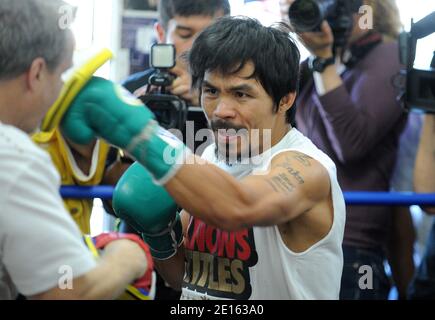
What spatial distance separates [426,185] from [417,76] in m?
0.35

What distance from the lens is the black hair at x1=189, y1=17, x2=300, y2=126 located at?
1.97 meters

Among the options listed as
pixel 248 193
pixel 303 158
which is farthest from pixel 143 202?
pixel 303 158

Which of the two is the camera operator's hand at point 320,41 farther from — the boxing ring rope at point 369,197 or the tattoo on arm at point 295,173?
the tattoo on arm at point 295,173

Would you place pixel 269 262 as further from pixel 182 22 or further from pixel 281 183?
pixel 182 22

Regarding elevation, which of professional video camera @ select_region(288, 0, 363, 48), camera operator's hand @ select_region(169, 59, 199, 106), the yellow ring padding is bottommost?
camera operator's hand @ select_region(169, 59, 199, 106)

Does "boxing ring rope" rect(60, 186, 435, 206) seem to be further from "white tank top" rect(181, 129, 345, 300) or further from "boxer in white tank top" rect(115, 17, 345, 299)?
"white tank top" rect(181, 129, 345, 300)

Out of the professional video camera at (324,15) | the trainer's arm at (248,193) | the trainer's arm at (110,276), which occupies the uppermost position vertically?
the professional video camera at (324,15)

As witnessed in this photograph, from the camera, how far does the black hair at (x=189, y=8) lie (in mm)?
2836

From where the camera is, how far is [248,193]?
1696 millimetres

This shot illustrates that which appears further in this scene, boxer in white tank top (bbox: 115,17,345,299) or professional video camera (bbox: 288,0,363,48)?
professional video camera (bbox: 288,0,363,48)

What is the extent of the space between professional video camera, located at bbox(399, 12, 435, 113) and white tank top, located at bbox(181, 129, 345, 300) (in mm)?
714

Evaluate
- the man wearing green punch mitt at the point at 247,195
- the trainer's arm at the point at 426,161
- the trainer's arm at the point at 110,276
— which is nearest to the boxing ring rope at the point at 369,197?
the trainer's arm at the point at 426,161

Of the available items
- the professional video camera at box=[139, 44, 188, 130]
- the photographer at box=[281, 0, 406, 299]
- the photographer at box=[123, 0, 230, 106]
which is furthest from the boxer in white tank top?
the photographer at box=[123, 0, 230, 106]

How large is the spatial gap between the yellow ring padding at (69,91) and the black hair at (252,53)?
1.62ft
